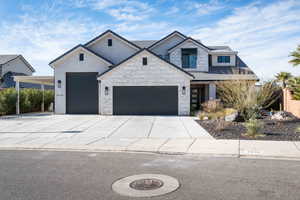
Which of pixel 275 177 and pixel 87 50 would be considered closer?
pixel 275 177

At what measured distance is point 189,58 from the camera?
22375mm

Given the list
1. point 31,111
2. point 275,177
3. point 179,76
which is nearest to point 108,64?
point 179,76

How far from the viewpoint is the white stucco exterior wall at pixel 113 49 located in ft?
71.4

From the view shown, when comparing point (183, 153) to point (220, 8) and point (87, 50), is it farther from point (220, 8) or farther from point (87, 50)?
point (87, 50)

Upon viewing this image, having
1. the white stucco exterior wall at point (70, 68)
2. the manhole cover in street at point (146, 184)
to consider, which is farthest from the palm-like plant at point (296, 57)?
the white stucco exterior wall at point (70, 68)

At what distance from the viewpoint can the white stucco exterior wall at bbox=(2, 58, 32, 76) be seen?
31984 millimetres

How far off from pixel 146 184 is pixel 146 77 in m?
14.2

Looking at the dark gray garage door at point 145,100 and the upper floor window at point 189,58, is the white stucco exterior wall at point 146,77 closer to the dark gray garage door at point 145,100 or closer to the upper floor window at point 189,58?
the dark gray garage door at point 145,100

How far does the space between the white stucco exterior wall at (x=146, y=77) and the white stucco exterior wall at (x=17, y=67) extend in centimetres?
2037

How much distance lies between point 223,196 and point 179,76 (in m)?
14.6

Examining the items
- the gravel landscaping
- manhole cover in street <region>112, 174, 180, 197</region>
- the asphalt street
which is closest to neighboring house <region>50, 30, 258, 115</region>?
the gravel landscaping

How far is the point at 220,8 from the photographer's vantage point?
38.6 feet

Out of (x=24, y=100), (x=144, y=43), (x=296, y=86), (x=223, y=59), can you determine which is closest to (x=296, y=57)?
(x=296, y=86)

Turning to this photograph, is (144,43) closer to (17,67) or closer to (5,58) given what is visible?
(17,67)
